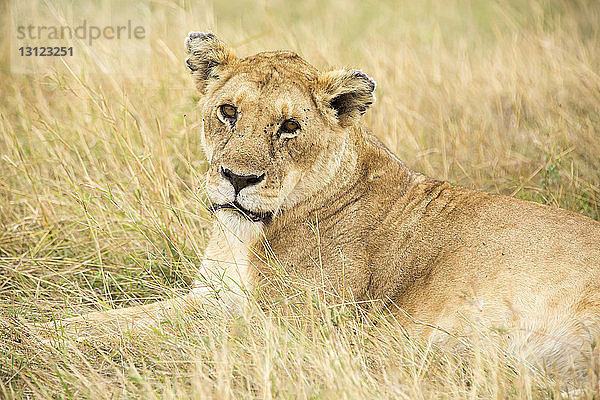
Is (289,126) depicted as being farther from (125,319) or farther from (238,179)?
(125,319)

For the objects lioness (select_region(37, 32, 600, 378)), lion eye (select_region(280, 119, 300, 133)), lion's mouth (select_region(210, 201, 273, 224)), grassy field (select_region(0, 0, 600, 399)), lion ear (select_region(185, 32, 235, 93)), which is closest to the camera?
grassy field (select_region(0, 0, 600, 399))

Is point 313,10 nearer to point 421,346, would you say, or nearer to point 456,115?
point 456,115

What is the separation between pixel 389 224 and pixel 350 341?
0.74 metres

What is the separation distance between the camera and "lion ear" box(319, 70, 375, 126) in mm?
4004

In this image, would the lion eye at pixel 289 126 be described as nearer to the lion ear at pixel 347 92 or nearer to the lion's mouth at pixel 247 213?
the lion ear at pixel 347 92

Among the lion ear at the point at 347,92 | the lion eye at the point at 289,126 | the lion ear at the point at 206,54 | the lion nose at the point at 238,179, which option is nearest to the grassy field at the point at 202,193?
the lion nose at the point at 238,179

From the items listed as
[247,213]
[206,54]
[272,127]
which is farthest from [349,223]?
[206,54]

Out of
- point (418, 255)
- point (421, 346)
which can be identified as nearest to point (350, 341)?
point (421, 346)

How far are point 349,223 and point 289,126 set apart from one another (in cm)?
63

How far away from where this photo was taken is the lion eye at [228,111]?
3986 mm

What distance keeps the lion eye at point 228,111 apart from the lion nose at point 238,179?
39 cm

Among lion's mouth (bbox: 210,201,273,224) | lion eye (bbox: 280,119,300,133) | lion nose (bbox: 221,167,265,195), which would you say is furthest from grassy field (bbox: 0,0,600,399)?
lion eye (bbox: 280,119,300,133)

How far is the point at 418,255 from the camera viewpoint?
4012mm

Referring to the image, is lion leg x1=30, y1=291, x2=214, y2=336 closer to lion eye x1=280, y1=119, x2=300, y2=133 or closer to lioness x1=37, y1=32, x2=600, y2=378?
lioness x1=37, y1=32, x2=600, y2=378
